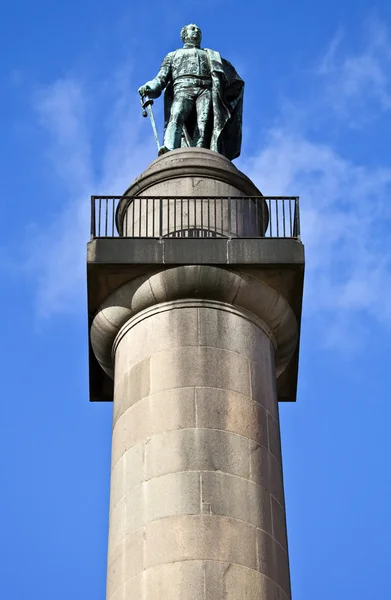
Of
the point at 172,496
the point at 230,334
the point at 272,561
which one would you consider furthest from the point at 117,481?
the point at 230,334

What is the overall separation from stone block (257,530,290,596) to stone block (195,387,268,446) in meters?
2.24

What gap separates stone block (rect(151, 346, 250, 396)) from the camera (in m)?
30.4

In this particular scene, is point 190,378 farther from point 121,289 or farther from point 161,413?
point 121,289

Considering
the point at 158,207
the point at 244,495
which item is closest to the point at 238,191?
the point at 158,207

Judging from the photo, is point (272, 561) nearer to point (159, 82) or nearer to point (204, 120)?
point (204, 120)

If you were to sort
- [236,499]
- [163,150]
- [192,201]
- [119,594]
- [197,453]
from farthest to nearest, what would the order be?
[163,150], [192,201], [197,453], [236,499], [119,594]

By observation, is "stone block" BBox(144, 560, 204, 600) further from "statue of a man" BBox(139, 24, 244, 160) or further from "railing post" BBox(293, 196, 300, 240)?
"statue of a man" BBox(139, 24, 244, 160)

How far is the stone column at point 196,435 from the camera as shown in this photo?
91.1 ft

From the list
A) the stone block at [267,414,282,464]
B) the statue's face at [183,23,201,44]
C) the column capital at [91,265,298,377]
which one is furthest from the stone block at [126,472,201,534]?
the statue's face at [183,23,201,44]

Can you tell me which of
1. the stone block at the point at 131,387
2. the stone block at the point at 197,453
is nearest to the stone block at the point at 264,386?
the stone block at the point at 197,453

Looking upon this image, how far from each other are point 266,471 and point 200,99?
1262 centimetres

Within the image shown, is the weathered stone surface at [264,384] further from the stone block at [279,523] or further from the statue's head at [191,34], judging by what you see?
the statue's head at [191,34]

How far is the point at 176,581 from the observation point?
27.3 metres

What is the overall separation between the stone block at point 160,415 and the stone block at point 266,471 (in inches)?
55.5
